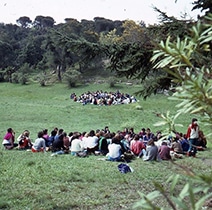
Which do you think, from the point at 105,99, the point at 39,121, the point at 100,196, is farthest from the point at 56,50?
the point at 100,196

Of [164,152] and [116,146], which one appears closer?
[116,146]

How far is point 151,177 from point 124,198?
186 centimetres

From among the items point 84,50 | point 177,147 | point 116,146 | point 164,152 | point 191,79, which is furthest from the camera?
point 177,147

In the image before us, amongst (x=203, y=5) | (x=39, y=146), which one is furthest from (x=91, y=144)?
(x=203, y=5)

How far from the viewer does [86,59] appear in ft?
29.9

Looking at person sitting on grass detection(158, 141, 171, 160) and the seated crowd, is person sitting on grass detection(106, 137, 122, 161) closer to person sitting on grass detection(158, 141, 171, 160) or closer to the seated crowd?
the seated crowd

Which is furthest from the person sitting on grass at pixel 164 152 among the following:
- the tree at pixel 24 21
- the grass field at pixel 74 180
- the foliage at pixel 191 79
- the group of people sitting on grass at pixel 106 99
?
the tree at pixel 24 21

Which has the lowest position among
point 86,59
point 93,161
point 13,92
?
point 13,92

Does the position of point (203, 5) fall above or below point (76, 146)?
above

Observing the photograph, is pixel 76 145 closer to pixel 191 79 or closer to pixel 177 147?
pixel 177 147

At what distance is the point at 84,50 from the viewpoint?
8836mm

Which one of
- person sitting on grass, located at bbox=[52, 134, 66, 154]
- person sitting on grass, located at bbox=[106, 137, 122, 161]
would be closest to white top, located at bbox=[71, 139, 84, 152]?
person sitting on grass, located at bbox=[52, 134, 66, 154]

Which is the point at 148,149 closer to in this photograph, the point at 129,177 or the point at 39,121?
the point at 129,177

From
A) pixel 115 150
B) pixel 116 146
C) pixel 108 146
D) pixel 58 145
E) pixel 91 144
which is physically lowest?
pixel 58 145
